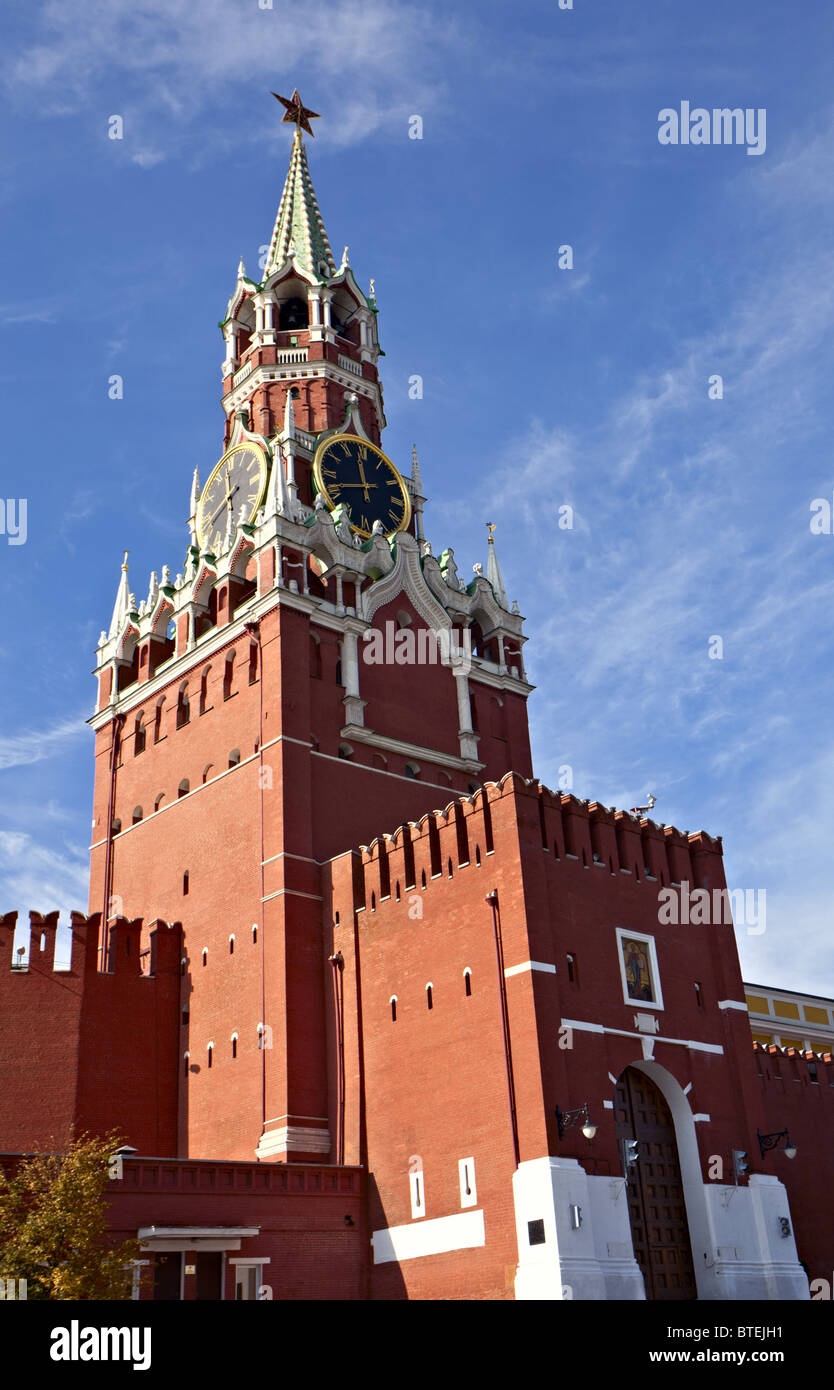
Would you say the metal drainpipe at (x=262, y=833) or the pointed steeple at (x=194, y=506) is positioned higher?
the pointed steeple at (x=194, y=506)

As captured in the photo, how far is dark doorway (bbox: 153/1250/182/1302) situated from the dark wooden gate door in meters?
11.2

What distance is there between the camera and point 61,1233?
28062 mm

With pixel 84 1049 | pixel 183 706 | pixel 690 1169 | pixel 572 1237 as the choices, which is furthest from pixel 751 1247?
pixel 183 706

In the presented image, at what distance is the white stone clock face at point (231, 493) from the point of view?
51594mm

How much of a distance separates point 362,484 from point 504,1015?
25.9m

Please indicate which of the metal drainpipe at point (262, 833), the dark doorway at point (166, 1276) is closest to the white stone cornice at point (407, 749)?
the metal drainpipe at point (262, 833)

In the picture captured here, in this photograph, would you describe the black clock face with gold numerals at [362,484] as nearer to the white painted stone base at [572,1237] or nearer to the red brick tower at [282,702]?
the red brick tower at [282,702]

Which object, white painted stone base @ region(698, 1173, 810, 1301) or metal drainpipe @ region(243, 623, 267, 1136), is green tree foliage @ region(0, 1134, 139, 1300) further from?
white painted stone base @ region(698, 1173, 810, 1301)

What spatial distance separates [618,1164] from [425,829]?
10.5 metres

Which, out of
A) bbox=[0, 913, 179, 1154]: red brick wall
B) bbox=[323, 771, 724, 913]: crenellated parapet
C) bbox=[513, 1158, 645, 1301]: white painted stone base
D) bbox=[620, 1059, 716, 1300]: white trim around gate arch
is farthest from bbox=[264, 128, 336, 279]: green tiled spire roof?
bbox=[513, 1158, 645, 1301]: white painted stone base

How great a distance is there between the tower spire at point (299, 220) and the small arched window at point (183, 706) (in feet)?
68.6

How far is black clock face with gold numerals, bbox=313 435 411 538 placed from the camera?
51.8 m

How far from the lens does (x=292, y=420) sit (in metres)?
52.3
